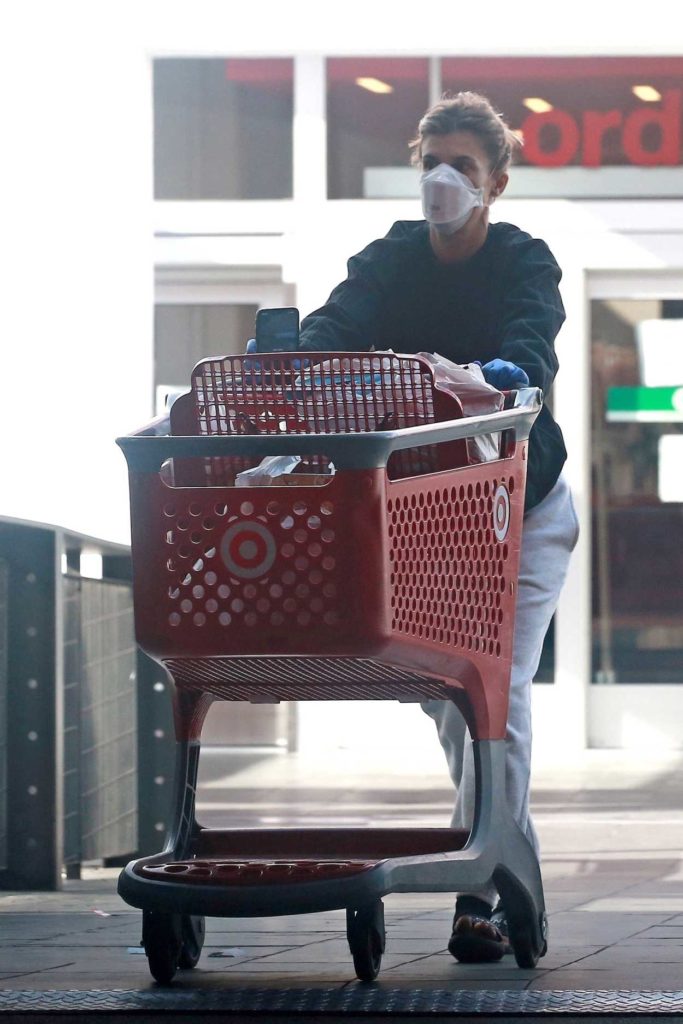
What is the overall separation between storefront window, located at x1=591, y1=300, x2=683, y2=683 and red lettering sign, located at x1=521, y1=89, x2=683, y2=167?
78cm

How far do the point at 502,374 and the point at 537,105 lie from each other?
22.4 feet

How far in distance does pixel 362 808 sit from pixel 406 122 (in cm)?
436

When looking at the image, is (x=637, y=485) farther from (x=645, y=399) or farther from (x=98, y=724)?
(x=98, y=724)

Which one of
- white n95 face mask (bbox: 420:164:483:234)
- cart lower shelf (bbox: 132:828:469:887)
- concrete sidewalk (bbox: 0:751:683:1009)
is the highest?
white n95 face mask (bbox: 420:164:483:234)

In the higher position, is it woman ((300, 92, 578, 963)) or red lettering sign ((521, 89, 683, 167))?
red lettering sign ((521, 89, 683, 167))

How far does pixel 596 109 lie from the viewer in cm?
1023

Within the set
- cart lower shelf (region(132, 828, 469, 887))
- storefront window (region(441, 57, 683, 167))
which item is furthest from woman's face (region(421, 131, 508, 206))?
storefront window (region(441, 57, 683, 167))

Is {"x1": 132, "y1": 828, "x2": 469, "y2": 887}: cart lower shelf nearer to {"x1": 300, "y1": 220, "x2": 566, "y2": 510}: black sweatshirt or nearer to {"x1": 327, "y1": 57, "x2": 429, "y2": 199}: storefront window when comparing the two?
A: {"x1": 300, "y1": 220, "x2": 566, "y2": 510}: black sweatshirt

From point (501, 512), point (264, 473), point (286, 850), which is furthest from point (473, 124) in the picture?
point (286, 850)

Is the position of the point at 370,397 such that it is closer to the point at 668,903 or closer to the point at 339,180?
the point at 668,903

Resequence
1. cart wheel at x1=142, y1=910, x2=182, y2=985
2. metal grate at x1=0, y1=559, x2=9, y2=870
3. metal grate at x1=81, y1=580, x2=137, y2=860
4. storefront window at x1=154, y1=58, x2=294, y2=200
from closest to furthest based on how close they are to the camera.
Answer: cart wheel at x1=142, y1=910, x2=182, y2=985
metal grate at x1=0, y1=559, x2=9, y2=870
metal grate at x1=81, y1=580, x2=137, y2=860
storefront window at x1=154, y1=58, x2=294, y2=200

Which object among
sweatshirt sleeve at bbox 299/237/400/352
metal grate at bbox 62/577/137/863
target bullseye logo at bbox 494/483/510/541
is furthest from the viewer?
metal grate at bbox 62/577/137/863

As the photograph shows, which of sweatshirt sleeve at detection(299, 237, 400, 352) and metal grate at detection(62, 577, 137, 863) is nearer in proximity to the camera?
sweatshirt sleeve at detection(299, 237, 400, 352)

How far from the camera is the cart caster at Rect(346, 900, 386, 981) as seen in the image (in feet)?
11.3
